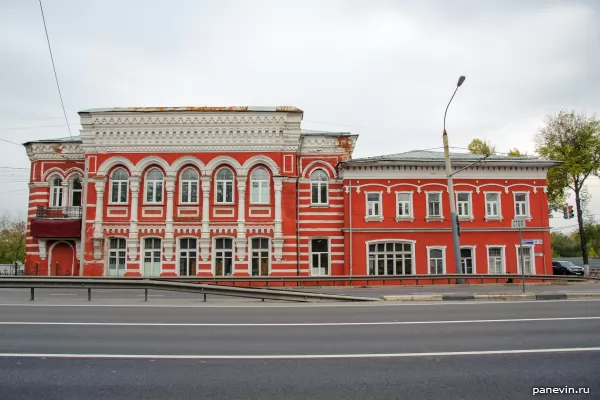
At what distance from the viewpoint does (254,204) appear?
26.9 meters

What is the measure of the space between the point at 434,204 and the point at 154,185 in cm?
1769

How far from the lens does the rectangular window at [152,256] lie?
26516mm

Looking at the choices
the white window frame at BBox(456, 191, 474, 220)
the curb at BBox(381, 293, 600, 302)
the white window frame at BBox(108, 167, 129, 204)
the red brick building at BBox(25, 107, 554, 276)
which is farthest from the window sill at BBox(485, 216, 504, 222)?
the white window frame at BBox(108, 167, 129, 204)

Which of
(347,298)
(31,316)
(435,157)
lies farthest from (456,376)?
(435,157)

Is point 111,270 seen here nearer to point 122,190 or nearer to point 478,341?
point 122,190

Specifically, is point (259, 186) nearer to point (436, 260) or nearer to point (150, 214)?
point (150, 214)

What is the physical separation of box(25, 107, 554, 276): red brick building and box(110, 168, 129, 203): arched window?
0.06m

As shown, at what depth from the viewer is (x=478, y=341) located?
7891 mm

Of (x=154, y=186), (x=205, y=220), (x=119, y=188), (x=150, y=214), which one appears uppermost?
(x=154, y=186)

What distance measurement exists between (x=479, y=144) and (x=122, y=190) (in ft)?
117

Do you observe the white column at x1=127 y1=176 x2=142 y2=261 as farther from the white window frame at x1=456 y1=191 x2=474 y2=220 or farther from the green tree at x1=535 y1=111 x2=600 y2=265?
the green tree at x1=535 y1=111 x2=600 y2=265

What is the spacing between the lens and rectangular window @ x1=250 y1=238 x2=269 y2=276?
2670 centimetres

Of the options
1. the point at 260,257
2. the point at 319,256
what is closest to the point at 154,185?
the point at 260,257

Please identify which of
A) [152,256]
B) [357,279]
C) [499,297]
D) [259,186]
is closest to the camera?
[499,297]
